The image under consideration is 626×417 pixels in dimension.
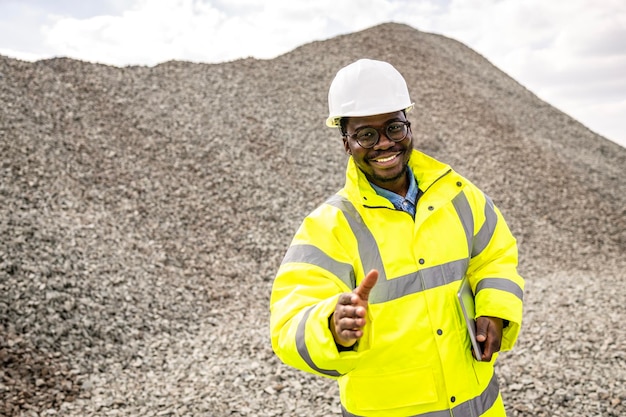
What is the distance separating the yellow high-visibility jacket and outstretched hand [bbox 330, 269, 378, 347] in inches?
10.7

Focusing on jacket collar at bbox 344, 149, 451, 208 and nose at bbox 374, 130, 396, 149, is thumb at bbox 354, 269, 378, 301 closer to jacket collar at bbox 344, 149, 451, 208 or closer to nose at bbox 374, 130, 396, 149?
jacket collar at bbox 344, 149, 451, 208

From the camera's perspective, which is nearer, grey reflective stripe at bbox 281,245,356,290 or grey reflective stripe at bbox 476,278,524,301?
grey reflective stripe at bbox 281,245,356,290

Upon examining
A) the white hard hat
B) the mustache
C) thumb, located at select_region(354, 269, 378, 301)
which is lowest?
thumb, located at select_region(354, 269, 378, 301)

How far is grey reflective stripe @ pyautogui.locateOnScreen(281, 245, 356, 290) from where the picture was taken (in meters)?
2.15

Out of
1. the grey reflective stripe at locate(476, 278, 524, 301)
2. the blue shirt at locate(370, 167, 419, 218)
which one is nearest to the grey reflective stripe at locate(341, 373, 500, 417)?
the grey reflective stripe at locate(476, 278, 524, 301)

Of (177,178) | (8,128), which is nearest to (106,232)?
(177,178)

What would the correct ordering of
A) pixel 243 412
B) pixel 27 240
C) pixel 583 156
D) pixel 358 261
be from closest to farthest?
pixel 358 261 < pixel 243 412 < pixel 27 240 < pixel 583 156

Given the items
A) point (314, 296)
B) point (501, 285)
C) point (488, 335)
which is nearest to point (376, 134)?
point (314, 296)

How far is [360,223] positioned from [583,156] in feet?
Result: 52.2

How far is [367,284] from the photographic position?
1727mm

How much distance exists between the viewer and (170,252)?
9172 mm

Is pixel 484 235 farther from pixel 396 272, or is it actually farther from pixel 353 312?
pixel 353 312

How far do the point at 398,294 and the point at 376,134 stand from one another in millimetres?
665

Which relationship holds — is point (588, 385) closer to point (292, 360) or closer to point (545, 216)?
point (292, 360)
